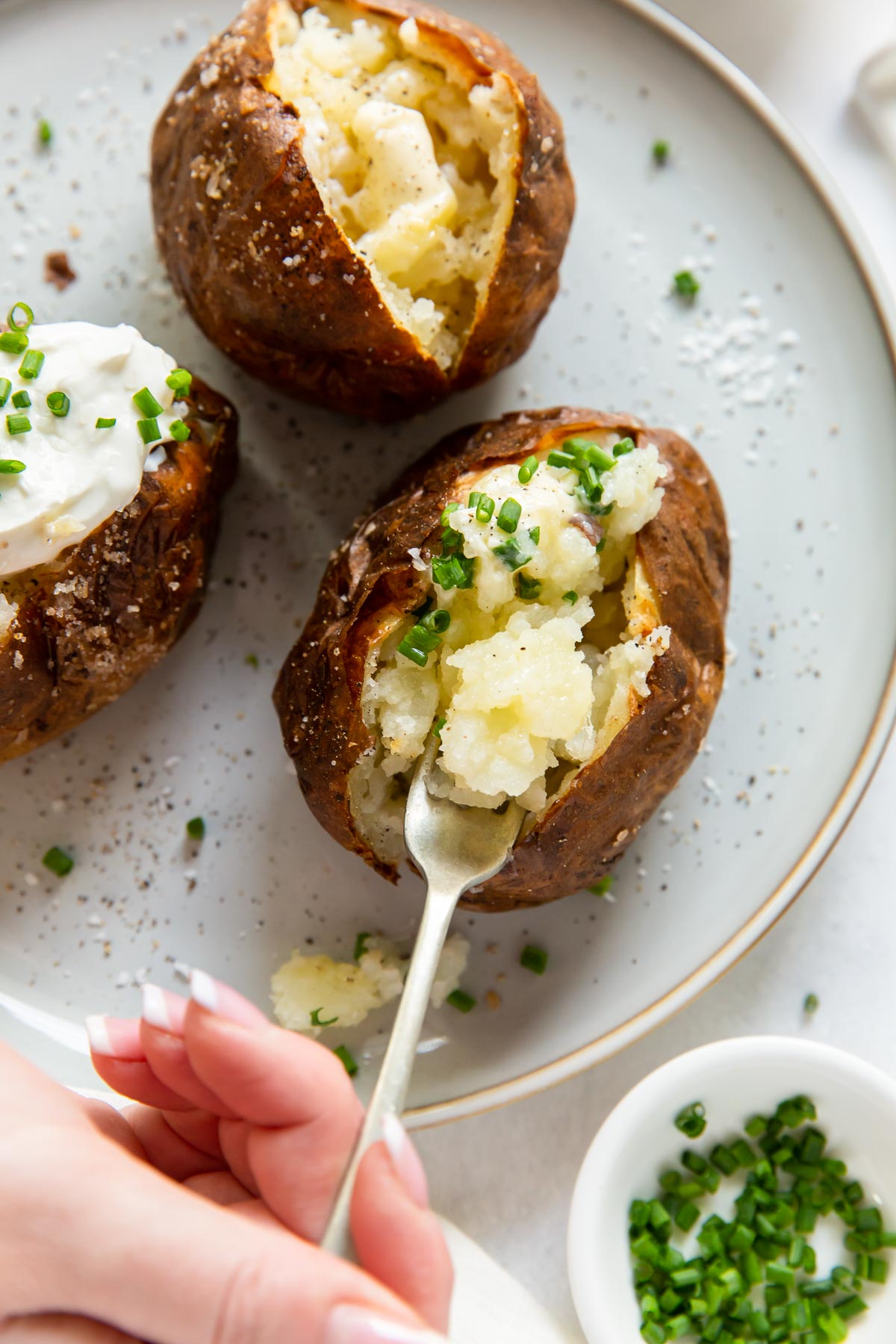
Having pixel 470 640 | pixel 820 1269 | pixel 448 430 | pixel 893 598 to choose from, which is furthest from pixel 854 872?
pixel 448 430

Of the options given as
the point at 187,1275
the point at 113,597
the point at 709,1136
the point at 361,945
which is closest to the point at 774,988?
the point at 709,1136

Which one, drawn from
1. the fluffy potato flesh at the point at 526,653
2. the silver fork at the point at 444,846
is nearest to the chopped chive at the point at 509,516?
the fluffy potato flesh at the point at 526,653

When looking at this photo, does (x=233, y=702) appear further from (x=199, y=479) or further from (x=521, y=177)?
(x=521, y=177)

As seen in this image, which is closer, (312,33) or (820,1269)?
(312,33)

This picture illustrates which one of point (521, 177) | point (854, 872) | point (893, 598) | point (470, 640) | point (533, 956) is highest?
point (521, 177)

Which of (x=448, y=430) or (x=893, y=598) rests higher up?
(x=893, y=598)

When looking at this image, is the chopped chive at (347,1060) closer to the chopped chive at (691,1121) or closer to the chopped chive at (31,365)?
the chopped chive at (691,1121)

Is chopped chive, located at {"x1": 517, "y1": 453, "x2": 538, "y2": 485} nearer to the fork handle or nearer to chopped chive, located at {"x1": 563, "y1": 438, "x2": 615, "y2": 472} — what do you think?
chopped chive, located at {"x1": 563, "y1": 438, "x2": 615, "y2": 472}
